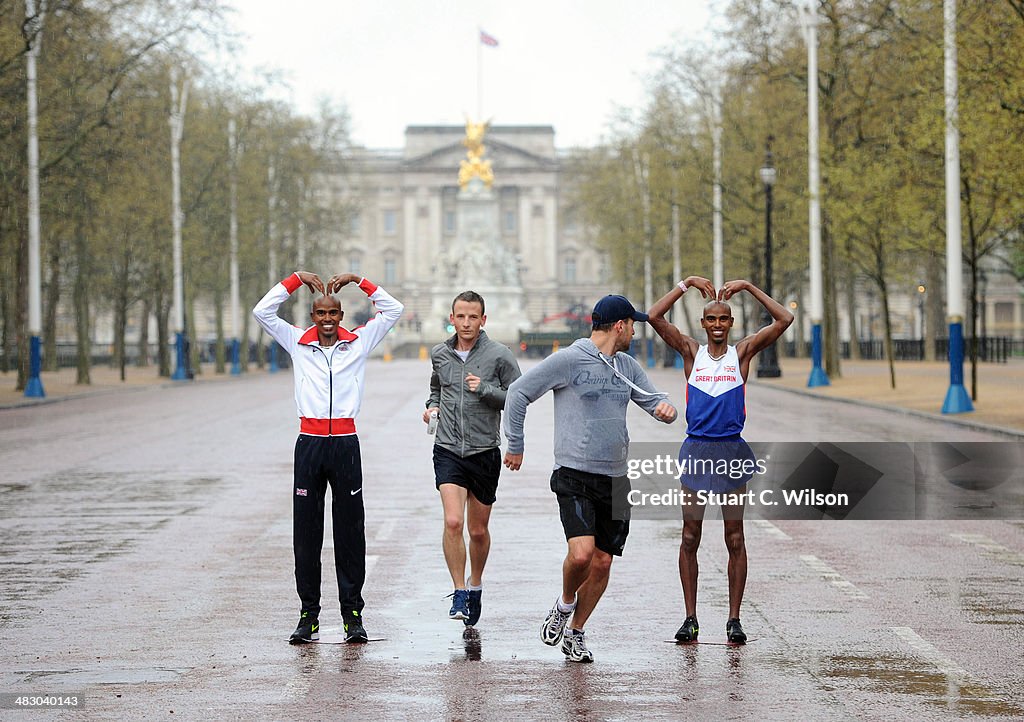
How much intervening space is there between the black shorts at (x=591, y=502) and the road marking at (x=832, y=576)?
2.77m

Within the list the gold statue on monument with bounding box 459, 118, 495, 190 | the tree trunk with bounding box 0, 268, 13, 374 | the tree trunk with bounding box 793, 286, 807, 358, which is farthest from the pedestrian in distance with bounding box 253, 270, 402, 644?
the gold statue on monument with bounding box 459, 118, 495, 190

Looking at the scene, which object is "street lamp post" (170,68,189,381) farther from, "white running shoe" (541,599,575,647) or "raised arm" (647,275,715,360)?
"white running shoe" (541,599,575,647)

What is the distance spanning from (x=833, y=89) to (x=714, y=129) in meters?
11.0

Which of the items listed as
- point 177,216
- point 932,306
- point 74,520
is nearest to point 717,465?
point 74,520

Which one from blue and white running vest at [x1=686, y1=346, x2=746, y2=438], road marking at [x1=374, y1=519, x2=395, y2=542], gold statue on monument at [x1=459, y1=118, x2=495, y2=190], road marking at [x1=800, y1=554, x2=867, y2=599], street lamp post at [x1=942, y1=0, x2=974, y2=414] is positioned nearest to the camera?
blue and white running vest at [x1=686, y1=346, x2=746, y2=438]

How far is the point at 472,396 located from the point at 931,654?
2947mm

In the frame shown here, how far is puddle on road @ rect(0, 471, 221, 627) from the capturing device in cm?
1253

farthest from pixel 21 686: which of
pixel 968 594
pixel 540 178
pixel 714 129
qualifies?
pixel 540 178

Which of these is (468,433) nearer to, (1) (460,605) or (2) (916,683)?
(1) (460,605)

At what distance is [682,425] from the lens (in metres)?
30.2

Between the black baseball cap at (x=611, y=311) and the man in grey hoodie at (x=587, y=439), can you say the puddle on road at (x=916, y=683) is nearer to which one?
the man in grey hoodie at (x=587, y=439)

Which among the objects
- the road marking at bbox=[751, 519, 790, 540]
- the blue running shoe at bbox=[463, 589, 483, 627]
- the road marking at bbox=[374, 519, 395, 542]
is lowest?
the road marking at bbox=[751, 519, 790, 540]

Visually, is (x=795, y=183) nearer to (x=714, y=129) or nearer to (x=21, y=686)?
(x=714, y=129)

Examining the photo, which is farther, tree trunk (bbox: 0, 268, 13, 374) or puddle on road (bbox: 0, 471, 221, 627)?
tree trunk (bbox: 0, 268, 13, 374)
